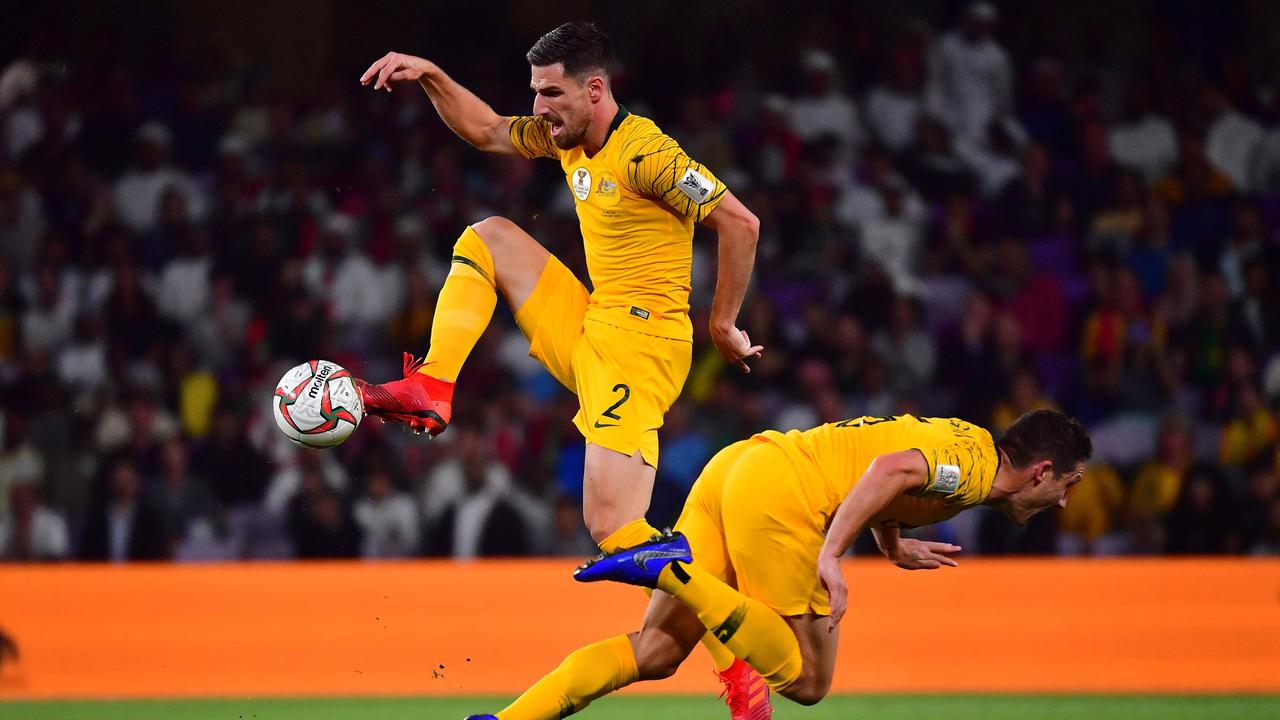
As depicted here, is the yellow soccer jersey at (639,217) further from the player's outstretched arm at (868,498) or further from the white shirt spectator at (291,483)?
the white shirt spectator at (291,483)

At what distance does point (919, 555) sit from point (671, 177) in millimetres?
1516

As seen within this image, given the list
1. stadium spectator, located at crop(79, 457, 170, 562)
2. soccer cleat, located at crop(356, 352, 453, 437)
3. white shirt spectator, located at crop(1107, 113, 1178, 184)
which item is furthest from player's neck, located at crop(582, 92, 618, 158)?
white shirt spectator, located at crop(1107, 113, 1178, 184)

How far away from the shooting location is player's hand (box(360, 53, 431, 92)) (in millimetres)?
5070

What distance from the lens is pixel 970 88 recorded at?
11375 mm

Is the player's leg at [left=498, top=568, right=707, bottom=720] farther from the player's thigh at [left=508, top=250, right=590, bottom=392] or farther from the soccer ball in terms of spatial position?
the soccer ball

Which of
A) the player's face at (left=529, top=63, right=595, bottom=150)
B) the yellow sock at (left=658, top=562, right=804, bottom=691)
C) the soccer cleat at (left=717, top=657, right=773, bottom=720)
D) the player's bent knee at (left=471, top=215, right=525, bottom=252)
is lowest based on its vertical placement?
the soccer cleat at (left=717, top=657, right=773, bottom=720)

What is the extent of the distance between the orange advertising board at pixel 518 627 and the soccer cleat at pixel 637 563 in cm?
304

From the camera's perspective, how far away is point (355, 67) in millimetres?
12227

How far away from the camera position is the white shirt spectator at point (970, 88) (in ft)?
37.3

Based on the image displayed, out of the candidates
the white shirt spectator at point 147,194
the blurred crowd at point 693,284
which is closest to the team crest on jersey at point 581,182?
the blurred crowd at point 693,284

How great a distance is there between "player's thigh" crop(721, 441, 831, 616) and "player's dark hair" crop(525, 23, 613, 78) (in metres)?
1.36

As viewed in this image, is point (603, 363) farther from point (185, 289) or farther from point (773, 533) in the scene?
point (185, 289)

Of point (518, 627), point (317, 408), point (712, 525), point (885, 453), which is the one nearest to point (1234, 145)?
point (518, 627)

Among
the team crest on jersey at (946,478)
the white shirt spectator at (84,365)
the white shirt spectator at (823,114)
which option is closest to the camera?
the team crest on jersey at (946,478)
